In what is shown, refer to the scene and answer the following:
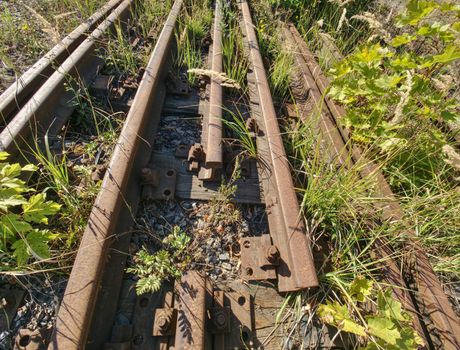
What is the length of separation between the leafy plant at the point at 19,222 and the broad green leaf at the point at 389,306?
1.86 m

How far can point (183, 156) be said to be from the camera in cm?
238

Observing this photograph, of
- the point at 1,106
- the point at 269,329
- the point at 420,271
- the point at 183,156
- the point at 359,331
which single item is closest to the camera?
the point at 359,331

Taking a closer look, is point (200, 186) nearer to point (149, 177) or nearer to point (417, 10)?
point (149, 177)

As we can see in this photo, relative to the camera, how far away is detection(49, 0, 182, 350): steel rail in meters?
1.32

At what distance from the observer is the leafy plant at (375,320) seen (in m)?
1.50

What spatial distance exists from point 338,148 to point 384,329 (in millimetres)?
1513

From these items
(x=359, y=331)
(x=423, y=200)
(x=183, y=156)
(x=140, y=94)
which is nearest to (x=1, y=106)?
(x=140, y=94)

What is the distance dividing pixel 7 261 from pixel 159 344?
1.04 metres

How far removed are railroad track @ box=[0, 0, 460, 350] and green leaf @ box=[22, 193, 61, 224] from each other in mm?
294

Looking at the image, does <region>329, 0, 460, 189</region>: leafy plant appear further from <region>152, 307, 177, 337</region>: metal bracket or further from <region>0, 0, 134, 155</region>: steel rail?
<region>0, 0, 134, 155</region>: steel rail

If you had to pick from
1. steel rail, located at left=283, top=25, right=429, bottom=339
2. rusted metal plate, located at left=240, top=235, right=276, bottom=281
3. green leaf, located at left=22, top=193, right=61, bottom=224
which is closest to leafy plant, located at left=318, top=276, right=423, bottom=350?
steel rail, located at left=283, top=25, right=429, bottom=339

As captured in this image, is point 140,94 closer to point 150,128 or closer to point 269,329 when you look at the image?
point 150,128

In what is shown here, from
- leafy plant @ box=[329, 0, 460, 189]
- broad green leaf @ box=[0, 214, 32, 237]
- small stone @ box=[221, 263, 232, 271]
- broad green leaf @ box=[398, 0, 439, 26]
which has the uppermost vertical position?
broad green leaf @ box=[398, 0, 439, 26]

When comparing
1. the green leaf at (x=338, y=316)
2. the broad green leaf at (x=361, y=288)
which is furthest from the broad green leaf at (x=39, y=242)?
the broad green leaf at (x=361, y=288)
